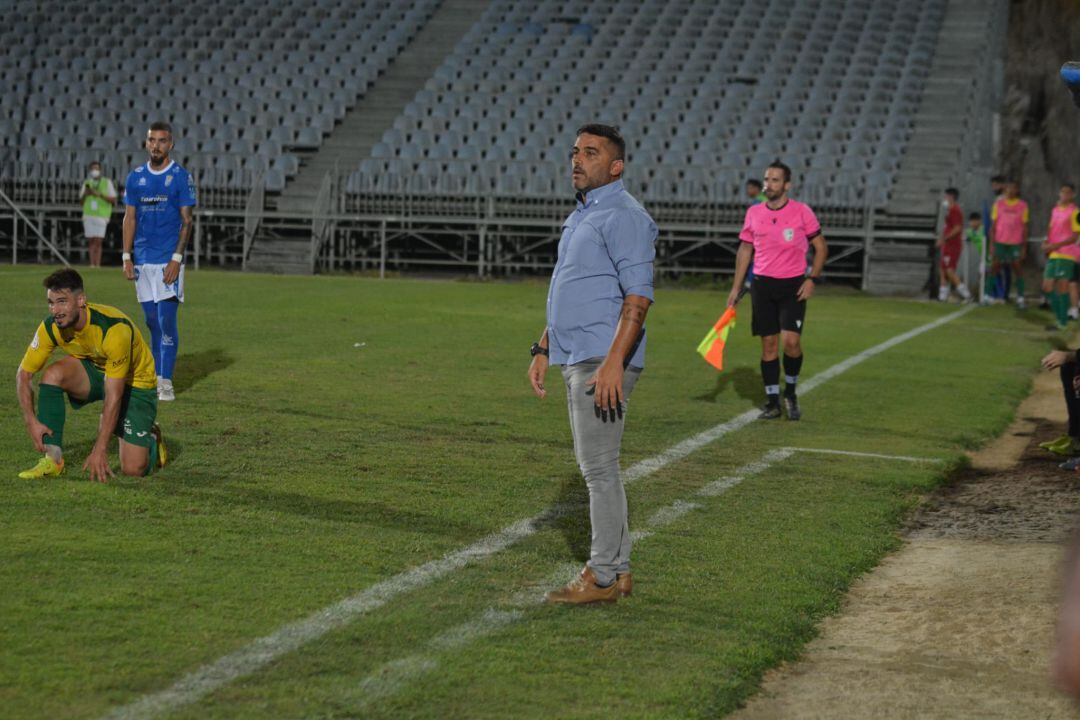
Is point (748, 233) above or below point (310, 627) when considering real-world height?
above

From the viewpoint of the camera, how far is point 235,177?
1084 inches

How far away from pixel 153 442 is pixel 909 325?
45.0 ft

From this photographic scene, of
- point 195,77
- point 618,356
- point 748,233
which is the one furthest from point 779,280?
point 195,77

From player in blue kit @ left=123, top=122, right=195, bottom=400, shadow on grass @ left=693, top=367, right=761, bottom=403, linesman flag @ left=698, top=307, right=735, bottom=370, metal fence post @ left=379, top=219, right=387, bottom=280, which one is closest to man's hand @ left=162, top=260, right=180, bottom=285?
player in blue kit @ left=123, top=122, right=195, bottom=400

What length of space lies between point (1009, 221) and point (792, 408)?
14355 millimetres

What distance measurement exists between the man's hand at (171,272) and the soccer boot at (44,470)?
330cm

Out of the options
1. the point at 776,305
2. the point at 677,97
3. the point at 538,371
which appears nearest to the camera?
the point at 538,371

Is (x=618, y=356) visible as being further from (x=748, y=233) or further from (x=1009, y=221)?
(x=1009, y=221)

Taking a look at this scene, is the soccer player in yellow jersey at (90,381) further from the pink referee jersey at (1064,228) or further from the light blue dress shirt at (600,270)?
the pink referee jersey at (1064,228)

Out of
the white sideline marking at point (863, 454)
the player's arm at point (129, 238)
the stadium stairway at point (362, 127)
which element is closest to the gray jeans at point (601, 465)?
the white sideline marking at point (863, 454)

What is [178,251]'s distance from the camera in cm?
1030

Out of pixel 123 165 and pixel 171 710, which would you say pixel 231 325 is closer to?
pixel 171 710

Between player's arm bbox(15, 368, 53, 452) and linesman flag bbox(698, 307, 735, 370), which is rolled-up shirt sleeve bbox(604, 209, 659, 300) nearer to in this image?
player's arm bbox(15, 368, 53, 452)

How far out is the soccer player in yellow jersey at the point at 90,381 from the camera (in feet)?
22.8
